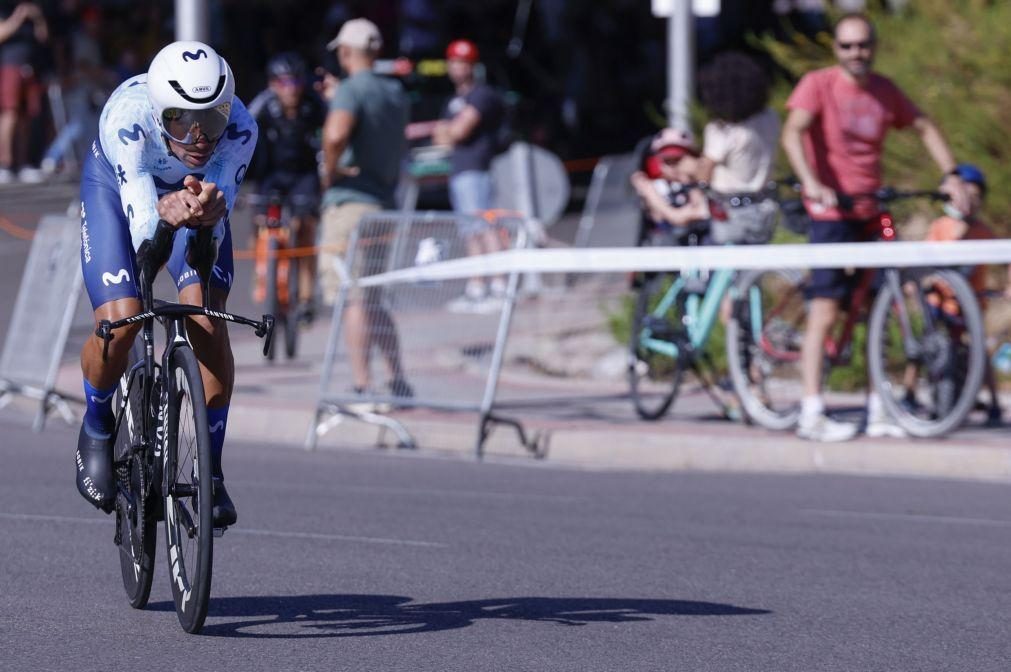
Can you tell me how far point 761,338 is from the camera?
11469 mm

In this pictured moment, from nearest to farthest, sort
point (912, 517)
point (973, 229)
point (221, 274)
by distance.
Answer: point (221, 274) → point (912, 517) → point (973, 229)

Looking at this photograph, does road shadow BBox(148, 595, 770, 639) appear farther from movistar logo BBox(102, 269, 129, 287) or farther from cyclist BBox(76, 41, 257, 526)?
movistar logo BBox(102, 269, 129, 287)

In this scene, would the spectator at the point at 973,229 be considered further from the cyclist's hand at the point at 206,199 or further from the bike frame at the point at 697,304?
the cyclist's hand at the point at 206,199

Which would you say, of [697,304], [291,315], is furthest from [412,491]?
[291,315]

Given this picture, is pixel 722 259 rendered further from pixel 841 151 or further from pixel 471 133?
pixel 471 133

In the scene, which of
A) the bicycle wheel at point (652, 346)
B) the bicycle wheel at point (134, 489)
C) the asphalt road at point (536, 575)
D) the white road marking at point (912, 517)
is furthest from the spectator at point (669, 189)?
the bicycle wheel at point (134, 489)

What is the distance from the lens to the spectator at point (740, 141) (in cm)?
1155

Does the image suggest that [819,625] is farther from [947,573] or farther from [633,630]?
[947,573]

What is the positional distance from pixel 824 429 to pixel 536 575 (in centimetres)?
379

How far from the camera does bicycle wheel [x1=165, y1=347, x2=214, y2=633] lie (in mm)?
5891

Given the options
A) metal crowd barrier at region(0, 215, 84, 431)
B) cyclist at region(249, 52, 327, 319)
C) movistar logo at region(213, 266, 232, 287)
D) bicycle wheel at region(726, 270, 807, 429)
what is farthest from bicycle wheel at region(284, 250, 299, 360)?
movistar logo at region(213, 266, 232, 287)

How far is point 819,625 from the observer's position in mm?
6641

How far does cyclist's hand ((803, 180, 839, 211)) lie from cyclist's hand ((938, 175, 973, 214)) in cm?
60

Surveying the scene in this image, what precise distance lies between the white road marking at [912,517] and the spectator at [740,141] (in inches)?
103
